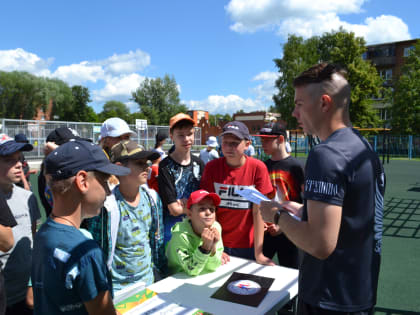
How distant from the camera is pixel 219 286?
84.8 inches

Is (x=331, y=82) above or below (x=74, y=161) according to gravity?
above

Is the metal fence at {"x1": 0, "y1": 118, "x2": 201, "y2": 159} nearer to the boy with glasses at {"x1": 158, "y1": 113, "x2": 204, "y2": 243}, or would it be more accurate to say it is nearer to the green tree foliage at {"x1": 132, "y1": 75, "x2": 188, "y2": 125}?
the boy with glasses at {"x1": 158, "y1": 113, "x2": 204, "y2": 243}

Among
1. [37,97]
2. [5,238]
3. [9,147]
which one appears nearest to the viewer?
[5,238]

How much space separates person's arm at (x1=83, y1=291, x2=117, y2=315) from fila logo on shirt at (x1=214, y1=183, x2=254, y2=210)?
161 cm

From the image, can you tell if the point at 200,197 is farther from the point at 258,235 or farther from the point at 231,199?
the point at 258,235

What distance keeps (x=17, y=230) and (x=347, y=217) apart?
230 centimetres

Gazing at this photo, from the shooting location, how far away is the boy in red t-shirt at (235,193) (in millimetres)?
2766

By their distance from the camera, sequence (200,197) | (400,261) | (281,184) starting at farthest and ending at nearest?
(400,261), (281,184), (200,197)

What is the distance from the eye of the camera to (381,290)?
3719 mm

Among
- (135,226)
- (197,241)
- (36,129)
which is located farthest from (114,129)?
(36,129)

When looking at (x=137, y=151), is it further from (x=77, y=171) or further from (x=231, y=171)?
(x=77, y=171)

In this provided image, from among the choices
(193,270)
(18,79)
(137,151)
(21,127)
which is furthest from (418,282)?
(18,79)

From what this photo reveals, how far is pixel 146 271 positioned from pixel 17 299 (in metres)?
0.93

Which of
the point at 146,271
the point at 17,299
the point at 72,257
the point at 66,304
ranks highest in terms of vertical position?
the point at 72,257
